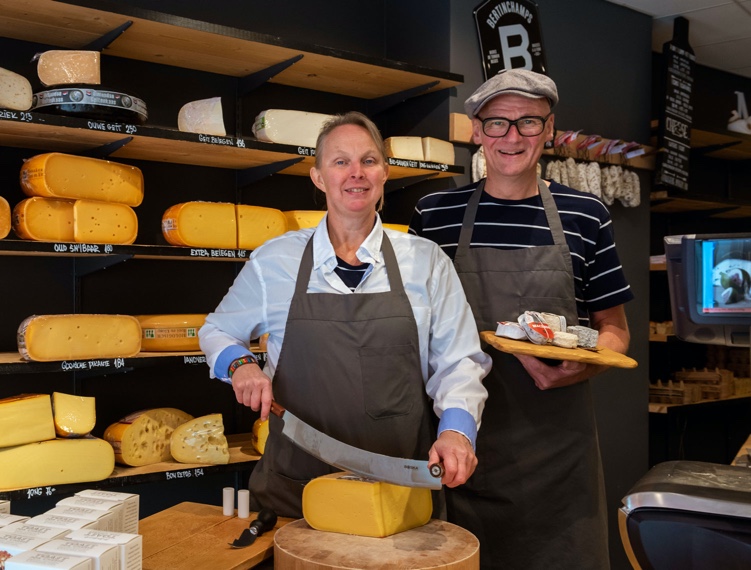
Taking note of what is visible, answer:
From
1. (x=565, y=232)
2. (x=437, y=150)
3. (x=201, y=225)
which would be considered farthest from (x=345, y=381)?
(x=437, y=150)

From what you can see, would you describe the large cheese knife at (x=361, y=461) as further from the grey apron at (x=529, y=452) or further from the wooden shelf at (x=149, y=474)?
the wooden shelf at (x=149, y=474)

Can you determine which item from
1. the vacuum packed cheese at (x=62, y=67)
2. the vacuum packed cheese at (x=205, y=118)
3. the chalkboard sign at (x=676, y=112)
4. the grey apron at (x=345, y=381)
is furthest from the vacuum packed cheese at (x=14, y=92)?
the chalkboard sign at (x=676, y=112)

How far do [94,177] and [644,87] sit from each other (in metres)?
3.66

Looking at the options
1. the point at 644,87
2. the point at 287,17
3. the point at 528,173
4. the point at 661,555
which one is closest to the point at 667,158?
the point at 644,87

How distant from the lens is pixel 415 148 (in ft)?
13.3

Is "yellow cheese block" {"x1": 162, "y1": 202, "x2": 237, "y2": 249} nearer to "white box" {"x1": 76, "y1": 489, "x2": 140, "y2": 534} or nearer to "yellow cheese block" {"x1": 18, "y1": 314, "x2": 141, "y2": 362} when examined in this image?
"yellow cheese block" {"x1": 18, "y1": 314, "x2": 141, "y2": 362}

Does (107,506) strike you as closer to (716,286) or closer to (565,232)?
(716,286)

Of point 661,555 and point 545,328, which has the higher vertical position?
point 545,328

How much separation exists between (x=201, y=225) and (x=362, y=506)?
2069 mm

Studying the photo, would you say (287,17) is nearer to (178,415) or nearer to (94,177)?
(94,177)

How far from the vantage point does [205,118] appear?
11.2 ft

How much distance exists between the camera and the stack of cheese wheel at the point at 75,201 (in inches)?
123

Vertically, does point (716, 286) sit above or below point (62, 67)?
below

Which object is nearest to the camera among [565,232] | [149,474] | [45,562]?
[45,562]
